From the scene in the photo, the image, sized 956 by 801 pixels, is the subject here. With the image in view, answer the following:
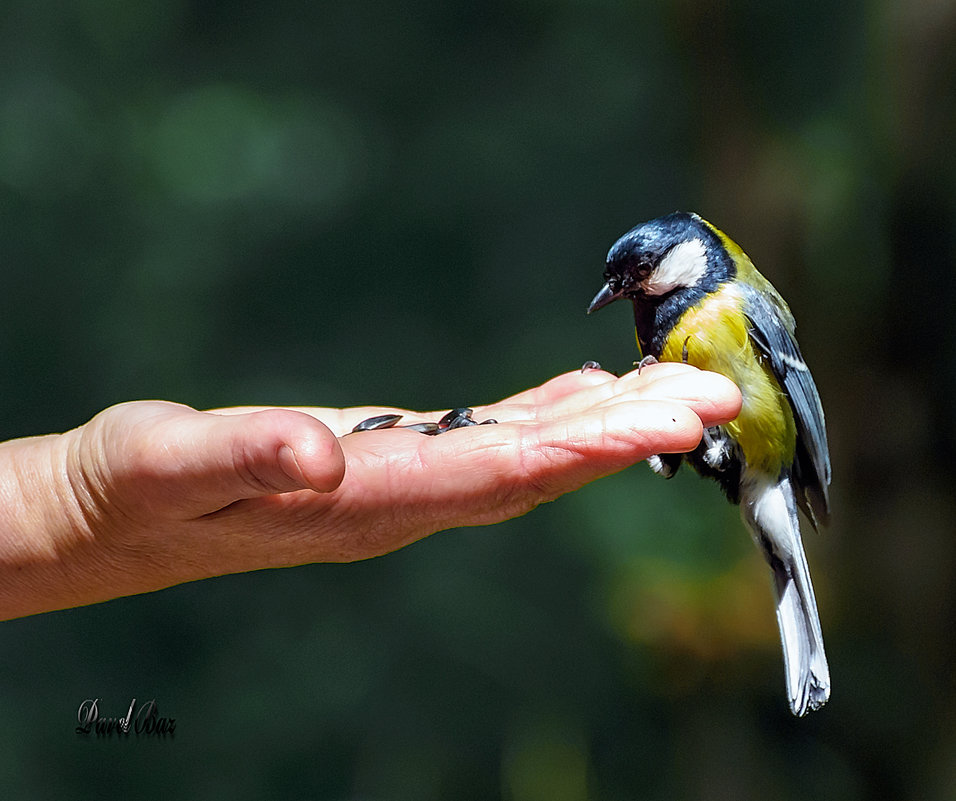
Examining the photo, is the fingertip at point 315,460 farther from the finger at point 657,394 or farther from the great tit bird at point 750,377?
the great tit bird at point 750,377

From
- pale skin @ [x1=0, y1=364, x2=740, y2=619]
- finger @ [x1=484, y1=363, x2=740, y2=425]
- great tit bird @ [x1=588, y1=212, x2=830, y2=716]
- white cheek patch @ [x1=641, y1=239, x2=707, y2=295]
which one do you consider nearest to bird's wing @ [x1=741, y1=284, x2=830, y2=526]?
great tit bird @ [x1=588, y1=212, x2=830, y2=716]

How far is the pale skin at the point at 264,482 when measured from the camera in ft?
4.39

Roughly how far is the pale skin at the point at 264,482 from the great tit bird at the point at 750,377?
0.45m

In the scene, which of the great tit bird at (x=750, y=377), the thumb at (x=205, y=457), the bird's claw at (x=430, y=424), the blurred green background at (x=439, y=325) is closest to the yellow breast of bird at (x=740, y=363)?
the great tit bird at (x=750, y=377)

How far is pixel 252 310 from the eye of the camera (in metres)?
5.25

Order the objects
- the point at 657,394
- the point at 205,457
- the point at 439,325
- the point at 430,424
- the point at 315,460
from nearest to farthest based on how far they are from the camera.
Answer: the point at 315,460, the point at 205,457, the point at 657,394, the point at 430,424, the point at 439,325

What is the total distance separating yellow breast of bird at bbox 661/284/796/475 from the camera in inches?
87.9

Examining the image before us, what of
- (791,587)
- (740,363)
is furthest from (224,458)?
(791,587)

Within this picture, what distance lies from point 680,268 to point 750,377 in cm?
29

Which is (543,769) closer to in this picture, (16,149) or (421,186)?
(421,186)

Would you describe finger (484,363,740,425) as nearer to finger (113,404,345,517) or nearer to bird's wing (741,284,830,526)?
bird's wing (741,284,830,526)

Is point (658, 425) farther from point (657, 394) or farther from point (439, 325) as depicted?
point (439, 325)

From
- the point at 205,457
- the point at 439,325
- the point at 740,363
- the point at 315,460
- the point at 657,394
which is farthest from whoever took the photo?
the point at 439,325

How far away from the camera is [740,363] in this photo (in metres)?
2.25
